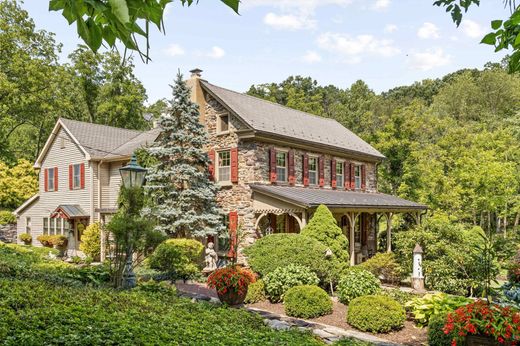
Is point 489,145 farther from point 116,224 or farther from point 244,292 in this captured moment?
point 116,224

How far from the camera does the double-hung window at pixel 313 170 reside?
19.4 m

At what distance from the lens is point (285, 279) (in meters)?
11.5

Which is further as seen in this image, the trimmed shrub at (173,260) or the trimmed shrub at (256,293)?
the trimmed shrub at (173,260)

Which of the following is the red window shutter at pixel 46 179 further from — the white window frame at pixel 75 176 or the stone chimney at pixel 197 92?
the stone chimney at pixel 197 92

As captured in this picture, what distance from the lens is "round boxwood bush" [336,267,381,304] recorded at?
35.9ft

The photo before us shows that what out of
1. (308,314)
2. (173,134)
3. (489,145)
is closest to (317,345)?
(308,314)

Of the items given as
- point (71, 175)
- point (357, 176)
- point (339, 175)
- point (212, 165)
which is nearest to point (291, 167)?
point (212, 165)

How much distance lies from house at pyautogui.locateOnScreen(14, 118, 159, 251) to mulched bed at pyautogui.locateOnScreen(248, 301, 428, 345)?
40.0ft

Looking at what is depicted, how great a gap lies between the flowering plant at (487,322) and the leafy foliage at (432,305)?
2868 mm

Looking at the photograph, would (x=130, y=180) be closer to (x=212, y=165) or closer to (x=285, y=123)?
(x=212, y=165)

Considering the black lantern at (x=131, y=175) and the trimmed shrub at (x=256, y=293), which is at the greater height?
the black lantern at (x=131, y=175)

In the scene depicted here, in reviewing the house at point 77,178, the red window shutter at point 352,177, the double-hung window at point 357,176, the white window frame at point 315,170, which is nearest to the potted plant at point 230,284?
the white window frame at point 315,170

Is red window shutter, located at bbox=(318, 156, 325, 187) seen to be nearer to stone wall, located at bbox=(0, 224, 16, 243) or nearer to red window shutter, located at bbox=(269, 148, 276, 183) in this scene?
red window shutter, located at bbox=(269, 148, 276, 183)

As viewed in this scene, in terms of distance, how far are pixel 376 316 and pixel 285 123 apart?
12221 millimetres
